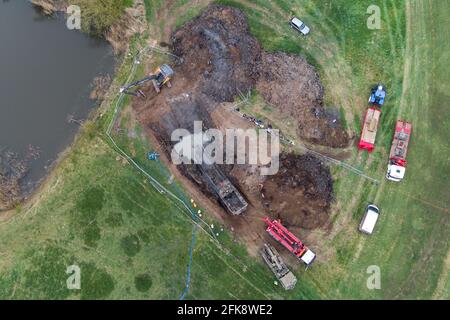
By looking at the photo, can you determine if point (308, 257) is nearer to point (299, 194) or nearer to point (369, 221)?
point (299, 194)

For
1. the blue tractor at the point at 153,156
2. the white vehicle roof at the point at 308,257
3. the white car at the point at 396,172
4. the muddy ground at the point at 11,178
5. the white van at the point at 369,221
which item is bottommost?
the muddy ground at the point at 11,178

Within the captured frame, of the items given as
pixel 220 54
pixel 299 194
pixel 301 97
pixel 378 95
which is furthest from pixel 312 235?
pixel 220 54

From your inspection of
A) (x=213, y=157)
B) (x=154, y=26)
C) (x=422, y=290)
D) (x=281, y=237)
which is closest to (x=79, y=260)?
(x=213, y=157)

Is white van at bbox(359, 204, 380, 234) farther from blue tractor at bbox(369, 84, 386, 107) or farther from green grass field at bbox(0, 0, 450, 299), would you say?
blue tractor at bbox(369, 84, 386, 107)

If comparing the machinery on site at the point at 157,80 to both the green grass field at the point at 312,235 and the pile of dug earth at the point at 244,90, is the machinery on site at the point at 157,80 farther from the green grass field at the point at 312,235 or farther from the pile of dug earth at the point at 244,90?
the green grass field at the point at 312,235

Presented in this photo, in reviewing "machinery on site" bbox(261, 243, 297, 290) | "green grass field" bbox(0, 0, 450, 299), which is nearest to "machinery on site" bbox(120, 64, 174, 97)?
"green grass field" bbox(0, 0, 450, 299)

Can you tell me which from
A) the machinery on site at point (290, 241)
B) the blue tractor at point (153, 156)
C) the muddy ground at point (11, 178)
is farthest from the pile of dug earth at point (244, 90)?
the muddy ground at point (11, 178)

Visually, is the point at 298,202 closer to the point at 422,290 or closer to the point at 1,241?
the point at 422,290
